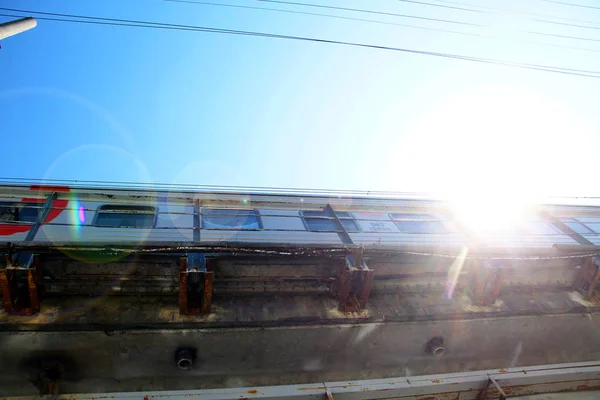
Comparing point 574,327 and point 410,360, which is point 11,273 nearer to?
point 410,360

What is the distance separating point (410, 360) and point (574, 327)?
315 cm

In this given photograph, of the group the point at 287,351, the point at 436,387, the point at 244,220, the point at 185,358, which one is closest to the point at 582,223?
the point at 436,387

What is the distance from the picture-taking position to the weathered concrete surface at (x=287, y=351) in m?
4.64

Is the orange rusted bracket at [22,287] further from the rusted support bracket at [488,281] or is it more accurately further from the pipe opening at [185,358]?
the rusted support bracket at [488,281]

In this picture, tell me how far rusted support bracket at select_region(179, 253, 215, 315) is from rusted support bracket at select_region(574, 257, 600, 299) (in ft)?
22.1

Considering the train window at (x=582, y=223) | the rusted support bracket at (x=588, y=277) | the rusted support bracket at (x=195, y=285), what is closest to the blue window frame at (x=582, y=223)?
the train window at (x=582, y=223)

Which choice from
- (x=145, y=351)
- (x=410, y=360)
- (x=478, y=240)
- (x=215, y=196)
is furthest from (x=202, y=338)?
(x=478, y=240)

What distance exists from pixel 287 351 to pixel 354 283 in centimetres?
143

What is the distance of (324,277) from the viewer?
19.1 feet

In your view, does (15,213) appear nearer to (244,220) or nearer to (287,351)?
(244,220)

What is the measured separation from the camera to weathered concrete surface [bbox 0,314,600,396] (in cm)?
464

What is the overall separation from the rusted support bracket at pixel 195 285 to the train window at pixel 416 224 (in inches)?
228

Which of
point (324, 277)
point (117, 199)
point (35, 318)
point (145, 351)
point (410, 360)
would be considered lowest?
point (410, 360)

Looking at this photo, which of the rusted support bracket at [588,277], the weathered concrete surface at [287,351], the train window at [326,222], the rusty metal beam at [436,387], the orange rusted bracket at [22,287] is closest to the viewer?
the orange rusted bracket at [22,287]
